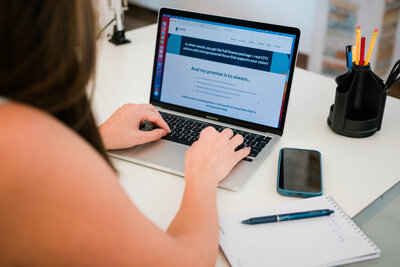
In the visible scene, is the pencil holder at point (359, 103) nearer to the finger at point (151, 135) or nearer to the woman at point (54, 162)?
the finger at point (151, 135)

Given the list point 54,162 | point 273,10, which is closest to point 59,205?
point 54,162

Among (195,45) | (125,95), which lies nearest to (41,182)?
(195,45)

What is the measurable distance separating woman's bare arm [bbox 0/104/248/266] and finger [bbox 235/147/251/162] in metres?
0.41

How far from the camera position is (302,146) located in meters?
1.13

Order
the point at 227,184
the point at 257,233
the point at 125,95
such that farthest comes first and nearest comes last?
1. the point at 125,95
2. the point at 227,184
3. the point at 257,233

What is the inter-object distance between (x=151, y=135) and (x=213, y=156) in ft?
0.62

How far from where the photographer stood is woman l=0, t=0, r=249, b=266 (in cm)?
52

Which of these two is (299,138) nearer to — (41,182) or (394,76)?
(394,76)

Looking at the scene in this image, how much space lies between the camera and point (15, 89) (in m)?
0.55

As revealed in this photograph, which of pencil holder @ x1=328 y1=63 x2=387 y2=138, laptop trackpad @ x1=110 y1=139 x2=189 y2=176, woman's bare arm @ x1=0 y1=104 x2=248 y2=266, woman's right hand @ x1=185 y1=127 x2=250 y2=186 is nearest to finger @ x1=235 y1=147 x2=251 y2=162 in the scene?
woman's right hand @ x1=185 y1=127 x2=250 y2=186

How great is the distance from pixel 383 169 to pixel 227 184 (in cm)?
37

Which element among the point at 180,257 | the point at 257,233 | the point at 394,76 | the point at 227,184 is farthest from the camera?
the point at 394,76

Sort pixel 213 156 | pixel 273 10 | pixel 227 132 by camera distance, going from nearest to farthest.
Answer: pixel 213 156, pixel 227 132, pixel 273 10

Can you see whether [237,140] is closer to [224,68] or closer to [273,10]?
[224,68]
